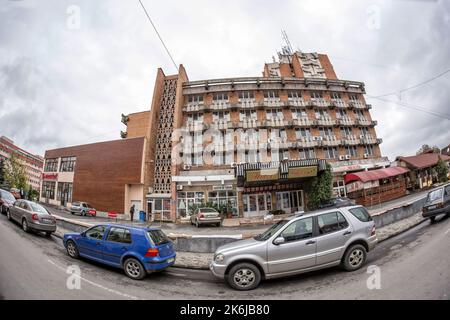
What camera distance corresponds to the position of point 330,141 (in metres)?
24.4

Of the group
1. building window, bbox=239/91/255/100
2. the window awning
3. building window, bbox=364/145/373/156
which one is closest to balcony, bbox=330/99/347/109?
building window, bbox=364/145/373/156

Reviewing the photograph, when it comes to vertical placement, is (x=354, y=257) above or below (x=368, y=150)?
below

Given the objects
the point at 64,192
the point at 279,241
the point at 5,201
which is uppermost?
the point at 64,192

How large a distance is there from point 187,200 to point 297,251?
1842cm

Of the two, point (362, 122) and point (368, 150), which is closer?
point (368, 150)

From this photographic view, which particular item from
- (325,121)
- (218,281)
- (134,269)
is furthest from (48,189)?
(325,121)

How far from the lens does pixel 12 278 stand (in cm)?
469

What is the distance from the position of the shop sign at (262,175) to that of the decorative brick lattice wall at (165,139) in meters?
10.0

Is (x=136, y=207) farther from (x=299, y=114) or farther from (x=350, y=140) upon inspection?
(x=350, y=140)

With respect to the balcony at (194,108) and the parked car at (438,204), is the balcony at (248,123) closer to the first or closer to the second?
the balcony at (194,108)

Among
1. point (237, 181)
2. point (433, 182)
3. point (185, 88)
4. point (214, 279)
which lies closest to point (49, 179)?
point (185, 88)

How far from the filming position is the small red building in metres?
20.6
